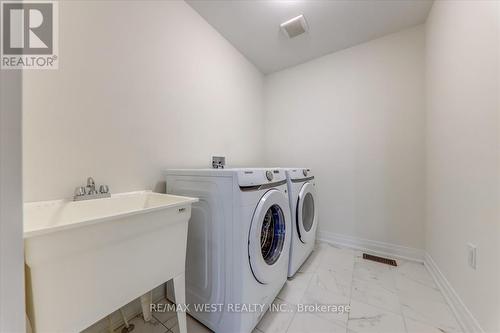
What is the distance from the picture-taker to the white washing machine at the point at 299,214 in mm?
1464

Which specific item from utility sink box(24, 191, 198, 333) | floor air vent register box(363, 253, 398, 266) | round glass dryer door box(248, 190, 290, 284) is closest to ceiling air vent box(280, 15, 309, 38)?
round glass dryer door box(248, 190, 290, 284)

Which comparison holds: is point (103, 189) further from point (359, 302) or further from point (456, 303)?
point (456, 303)

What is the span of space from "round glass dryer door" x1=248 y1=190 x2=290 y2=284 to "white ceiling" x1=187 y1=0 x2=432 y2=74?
1.53m

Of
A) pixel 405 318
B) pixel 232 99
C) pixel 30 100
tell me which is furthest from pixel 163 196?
pixel 405 318

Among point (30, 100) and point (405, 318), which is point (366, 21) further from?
point (30, 100)

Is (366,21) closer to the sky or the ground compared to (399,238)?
closer to the sky

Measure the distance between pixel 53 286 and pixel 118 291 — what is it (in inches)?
7.7

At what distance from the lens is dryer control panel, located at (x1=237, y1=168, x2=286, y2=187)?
0.96 meters

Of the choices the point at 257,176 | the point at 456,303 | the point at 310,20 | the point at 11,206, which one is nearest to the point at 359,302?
the point at 456,303

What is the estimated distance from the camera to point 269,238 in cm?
128

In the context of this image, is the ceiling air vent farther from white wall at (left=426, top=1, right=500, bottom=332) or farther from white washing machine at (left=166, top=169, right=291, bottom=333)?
white washing machine at (left=166, top=169, right=291, bottom=333)

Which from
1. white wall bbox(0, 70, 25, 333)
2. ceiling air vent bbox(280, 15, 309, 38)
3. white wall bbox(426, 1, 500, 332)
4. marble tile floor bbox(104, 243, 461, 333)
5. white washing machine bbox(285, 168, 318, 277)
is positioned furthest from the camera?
ceiling air vent bbox(280, 15, 309, 38)

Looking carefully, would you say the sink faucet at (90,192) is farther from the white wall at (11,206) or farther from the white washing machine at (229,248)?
the white wall at (11,206)

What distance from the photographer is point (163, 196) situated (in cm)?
108
